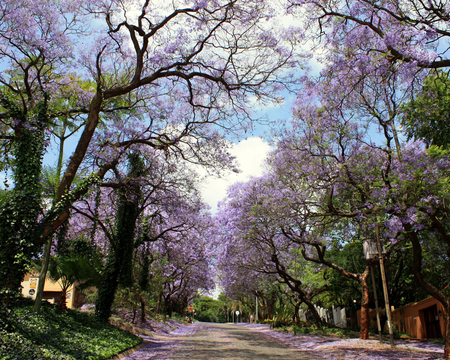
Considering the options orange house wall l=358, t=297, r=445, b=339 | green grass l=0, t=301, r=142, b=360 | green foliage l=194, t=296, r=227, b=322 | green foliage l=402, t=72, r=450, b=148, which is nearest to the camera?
green grass l=0, t=301, r=142, b=360

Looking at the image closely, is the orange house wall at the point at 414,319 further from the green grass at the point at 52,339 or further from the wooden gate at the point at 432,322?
the green grass at the point at 52,339

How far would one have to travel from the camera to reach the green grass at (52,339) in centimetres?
561

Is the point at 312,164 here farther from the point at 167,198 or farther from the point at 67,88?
the point at 67,88

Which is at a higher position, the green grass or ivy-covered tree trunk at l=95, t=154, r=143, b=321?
ivy-covered tree trunk at l=95, t=154, r=143, b=321

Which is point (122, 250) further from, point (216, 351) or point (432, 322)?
point (432, 322)

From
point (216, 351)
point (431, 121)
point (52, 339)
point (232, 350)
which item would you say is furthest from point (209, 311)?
point (52, 339)

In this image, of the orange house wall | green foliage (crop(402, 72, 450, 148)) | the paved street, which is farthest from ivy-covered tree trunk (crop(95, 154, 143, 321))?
the orange house wall

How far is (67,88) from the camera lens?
37.5 feet

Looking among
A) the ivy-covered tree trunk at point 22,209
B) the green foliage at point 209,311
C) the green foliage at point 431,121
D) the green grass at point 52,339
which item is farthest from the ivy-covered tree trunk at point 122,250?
the green foliage at point 209,311

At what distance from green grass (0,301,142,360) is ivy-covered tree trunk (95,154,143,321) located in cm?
206

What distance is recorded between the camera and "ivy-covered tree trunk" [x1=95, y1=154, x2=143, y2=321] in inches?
497

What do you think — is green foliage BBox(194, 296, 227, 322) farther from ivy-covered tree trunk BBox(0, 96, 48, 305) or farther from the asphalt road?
ivy-covered tree trunk BBox(0, 96, 48, 305)

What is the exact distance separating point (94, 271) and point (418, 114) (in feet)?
42.3

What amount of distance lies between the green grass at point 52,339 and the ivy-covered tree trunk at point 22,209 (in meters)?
0.87
